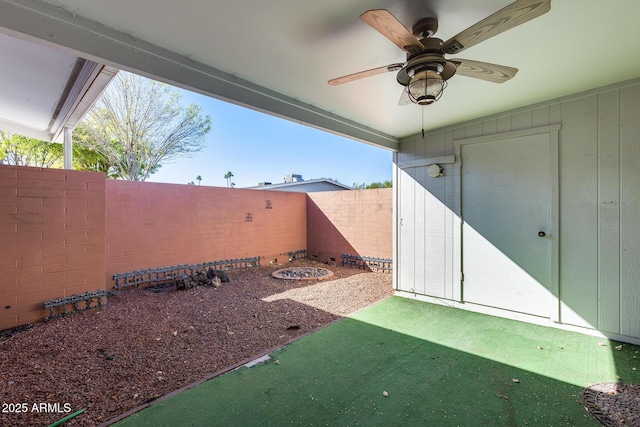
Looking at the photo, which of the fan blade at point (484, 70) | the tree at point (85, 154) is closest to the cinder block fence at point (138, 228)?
the fan blade at point (484, 70)

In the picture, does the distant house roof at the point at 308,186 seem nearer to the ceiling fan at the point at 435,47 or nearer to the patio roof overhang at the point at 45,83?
the patio roof overhang at the point at 45,83

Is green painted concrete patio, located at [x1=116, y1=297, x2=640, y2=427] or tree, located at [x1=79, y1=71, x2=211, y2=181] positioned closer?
green painted concrete patio, located at [x1=116, y1=297, x2=640, y2=427]

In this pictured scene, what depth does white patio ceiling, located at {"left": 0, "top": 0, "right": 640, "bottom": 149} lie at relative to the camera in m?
1.61

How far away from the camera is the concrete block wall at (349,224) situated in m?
6.21

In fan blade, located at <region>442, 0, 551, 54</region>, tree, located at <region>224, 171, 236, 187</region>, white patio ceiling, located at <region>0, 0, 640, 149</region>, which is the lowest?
fan blade, located at <region>442, 0, 551, 54</region>

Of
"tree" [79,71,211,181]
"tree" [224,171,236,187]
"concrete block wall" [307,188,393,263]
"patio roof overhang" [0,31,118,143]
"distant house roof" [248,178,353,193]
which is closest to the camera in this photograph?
"patio roof overhang" [0,31,118,143]

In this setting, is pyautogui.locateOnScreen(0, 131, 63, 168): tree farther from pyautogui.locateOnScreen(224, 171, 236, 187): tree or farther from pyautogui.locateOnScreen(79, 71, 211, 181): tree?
pyautogui.locateOnScreen(224, 171, 236, 187): tree

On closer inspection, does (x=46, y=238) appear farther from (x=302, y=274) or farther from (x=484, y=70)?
(x=484, y=70)

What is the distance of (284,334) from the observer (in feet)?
10.1

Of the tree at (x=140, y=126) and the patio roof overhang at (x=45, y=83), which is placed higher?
the tree at (x=140, y=126)

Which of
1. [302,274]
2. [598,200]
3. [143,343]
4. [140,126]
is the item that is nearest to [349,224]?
[302,274]

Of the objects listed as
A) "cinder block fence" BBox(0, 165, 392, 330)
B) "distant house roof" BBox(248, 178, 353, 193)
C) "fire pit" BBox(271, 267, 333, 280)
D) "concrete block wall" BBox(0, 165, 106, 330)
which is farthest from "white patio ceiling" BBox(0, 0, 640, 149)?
"distant house roof" BBox(248, 178, 353, 193)

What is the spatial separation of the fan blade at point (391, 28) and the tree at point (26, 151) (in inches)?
462

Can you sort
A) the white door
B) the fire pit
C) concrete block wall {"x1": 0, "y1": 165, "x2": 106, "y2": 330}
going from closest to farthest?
1. concrete block wall {"x1": 0, "y1": 165, "x2": 106, "y2": 330}
2. the white door
3. the fire pit
